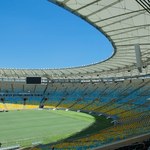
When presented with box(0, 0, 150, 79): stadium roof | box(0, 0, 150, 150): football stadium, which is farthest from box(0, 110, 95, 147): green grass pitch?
box(0, 0, 150, 79): stadium roof

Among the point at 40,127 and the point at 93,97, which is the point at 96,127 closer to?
the point at 40,127

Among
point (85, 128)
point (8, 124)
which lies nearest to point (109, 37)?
point (85, 128)

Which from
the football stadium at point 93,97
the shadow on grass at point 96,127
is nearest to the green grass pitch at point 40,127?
the football stadium at point 93,97

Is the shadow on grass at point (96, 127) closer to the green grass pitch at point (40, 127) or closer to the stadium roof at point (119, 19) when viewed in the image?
the green grass pitch at point (40, 127)

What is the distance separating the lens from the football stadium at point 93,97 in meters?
18.9

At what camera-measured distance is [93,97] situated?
5009 centimetres

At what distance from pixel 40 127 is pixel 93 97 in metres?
19.0

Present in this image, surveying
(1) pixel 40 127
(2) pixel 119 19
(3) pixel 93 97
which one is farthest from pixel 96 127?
(3) pixel 93 97

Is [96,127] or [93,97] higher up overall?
[93,97]

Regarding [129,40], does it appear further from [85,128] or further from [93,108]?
[93,108]

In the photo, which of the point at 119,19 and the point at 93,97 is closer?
the point at 119,19

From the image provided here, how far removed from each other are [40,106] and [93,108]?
11.4m

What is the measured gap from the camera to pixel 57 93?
5672 cm

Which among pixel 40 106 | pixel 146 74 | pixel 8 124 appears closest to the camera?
pixel 8 124
